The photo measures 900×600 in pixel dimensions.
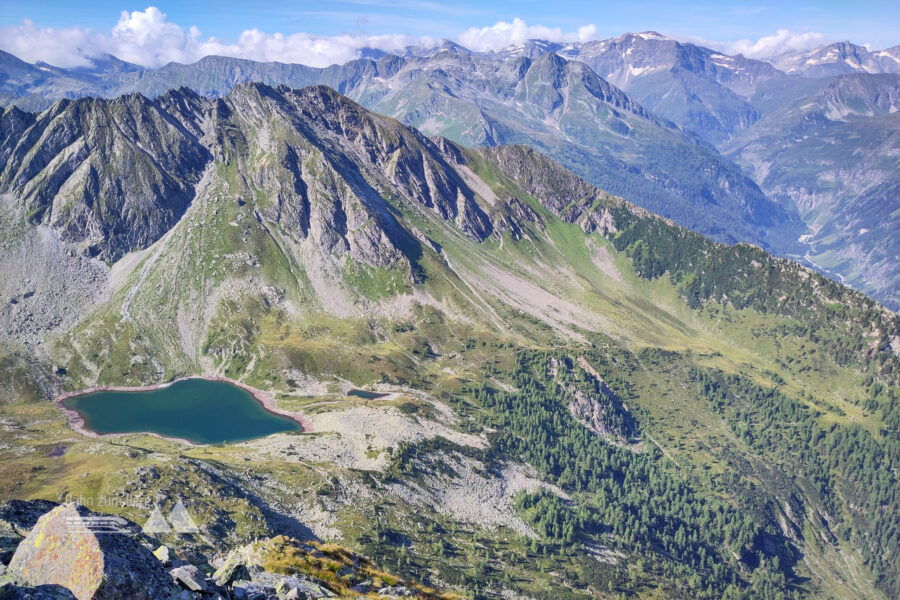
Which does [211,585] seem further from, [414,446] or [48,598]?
[414,446]

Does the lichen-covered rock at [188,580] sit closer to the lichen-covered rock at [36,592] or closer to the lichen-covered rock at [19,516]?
the lichen-covered rock at [36,592]

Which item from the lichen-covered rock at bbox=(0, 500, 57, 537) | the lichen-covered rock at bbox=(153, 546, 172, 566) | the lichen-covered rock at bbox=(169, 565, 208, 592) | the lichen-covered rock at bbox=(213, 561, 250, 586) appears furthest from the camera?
the lichen-covered rock at bbox=(213, 561, 250, 586)

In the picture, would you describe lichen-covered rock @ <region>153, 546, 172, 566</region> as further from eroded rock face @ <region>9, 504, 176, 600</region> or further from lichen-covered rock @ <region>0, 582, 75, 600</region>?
lichen-covered rock @ <region>0, 582, 75, 600</region>

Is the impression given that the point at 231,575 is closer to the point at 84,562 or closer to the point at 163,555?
the point at 163,555

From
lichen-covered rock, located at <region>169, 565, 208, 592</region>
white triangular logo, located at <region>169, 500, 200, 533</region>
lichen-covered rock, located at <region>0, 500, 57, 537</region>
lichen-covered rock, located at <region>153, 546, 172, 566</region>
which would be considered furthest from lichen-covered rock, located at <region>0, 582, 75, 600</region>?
white triangular logo, located at <region>169, 500, 200, 533</region>

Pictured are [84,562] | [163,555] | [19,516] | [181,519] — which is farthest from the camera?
[181,519]

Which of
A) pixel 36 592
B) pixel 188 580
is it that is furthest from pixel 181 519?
pixel 36 592
